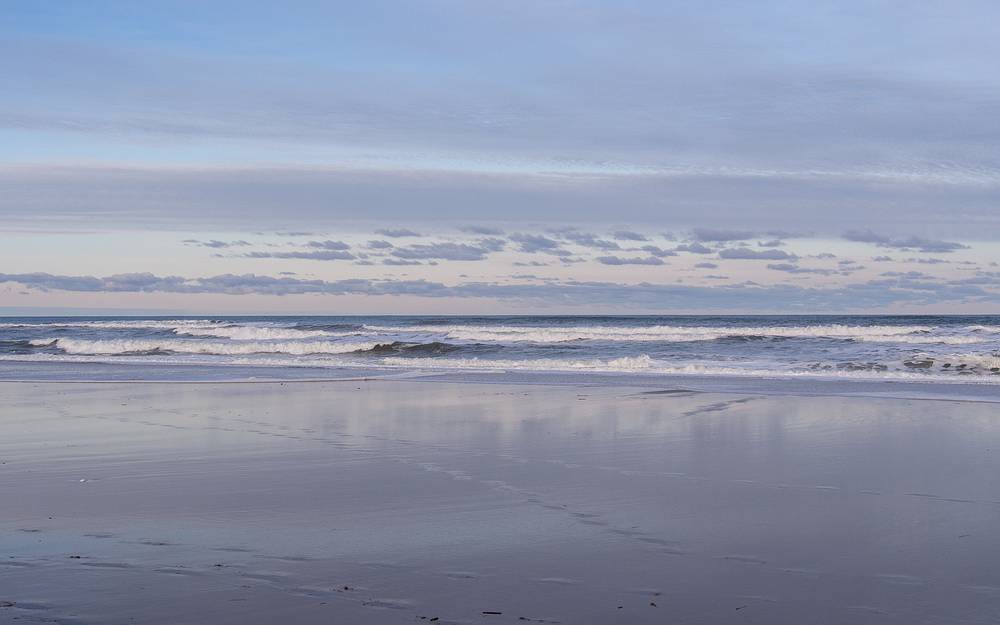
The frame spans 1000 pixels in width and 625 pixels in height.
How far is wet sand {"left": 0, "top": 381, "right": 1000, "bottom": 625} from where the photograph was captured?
4.40m

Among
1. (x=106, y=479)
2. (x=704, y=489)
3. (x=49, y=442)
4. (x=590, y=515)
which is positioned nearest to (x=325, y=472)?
(x=106, y=479)

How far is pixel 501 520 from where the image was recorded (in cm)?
612

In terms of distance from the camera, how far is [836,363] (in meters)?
24.3

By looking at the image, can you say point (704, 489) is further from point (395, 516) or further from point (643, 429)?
point (643, 429)

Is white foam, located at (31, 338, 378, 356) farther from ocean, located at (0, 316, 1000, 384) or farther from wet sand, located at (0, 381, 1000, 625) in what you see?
wet sand, located at (0, 381, 1000, 625)

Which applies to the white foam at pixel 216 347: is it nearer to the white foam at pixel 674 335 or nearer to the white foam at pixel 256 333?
the white foam at pixel 256 333

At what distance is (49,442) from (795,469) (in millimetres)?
7697

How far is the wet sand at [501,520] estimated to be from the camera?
Result: 440 centimetres

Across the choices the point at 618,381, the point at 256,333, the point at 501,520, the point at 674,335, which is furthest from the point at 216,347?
the point at 501,520

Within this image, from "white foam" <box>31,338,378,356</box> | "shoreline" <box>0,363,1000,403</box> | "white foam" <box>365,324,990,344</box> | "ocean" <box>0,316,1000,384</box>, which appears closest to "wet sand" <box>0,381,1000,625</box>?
"shoreline" <box>0,363,1000,403</box>

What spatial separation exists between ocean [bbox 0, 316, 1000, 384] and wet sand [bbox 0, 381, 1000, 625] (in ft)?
36.4

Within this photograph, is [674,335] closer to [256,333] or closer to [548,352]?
[548,352]

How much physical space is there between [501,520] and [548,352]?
1008 inches

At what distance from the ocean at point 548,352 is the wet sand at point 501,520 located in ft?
36.4
